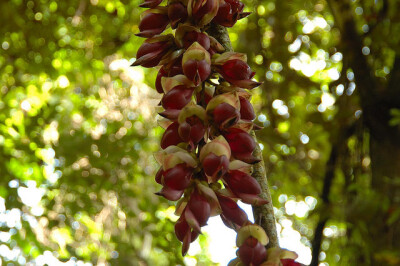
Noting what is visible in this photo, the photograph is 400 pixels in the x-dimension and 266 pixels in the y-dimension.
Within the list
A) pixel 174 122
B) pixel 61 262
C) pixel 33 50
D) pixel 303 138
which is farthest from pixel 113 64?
pixel 174 122

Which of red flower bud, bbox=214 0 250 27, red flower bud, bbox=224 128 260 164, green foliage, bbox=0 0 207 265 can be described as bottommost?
green foliage, bbox=0 0 207 265

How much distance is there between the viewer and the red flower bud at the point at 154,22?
0.64 m

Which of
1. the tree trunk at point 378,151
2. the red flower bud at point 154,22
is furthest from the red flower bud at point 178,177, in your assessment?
the tree trunk at point 378,151

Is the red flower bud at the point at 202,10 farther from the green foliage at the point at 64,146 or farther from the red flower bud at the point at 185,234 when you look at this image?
the green foliage at the point at 64,146

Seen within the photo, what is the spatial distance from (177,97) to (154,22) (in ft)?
0.45

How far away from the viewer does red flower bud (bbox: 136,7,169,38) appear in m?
0.64

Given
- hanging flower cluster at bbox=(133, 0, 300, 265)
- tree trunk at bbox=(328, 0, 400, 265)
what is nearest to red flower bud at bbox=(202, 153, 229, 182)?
hanging flower cluster at bbox=(133, 0, 300, 265)

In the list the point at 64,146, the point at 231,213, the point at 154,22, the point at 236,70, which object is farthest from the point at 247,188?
the point at 64,146

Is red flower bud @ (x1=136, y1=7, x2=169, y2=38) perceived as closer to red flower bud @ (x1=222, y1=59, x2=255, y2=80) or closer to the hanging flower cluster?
the hanging flower cluster

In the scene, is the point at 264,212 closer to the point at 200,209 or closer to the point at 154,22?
the point at 200,209

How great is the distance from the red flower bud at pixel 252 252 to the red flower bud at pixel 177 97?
17 centimetres

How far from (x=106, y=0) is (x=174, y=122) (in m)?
2.16

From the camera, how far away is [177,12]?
0.61 metres

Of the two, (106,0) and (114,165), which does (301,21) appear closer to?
(106,0)
